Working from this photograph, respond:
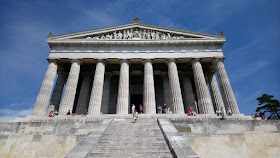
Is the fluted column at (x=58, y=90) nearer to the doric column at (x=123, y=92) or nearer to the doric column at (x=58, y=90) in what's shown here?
the doric column at (x=58, y=90)

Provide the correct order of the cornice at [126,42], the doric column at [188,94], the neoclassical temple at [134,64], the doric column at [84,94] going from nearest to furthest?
the neoclassical temple at [134,64], the cornice at [126,42], the doric column at [84,94], the doric column at [188,94]

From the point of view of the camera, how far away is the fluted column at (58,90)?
22.6m

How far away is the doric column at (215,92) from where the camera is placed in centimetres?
2252

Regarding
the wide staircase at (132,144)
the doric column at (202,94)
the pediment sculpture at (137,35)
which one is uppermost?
the pediment sculpture at (137,35)

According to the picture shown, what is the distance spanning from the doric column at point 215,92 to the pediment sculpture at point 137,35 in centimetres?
808

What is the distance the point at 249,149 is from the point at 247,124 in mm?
2295

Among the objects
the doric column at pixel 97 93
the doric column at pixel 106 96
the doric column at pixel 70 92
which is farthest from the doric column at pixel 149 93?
the doric column at pixel 70 92

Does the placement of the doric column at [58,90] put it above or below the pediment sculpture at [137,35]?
below

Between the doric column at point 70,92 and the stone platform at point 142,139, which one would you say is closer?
the stone platform at point 142,139

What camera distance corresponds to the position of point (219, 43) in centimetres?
2406

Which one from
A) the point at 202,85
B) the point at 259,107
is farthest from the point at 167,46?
the point at 259,107

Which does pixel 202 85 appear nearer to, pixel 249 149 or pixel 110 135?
pixel 249 149

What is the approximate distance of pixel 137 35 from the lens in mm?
24969

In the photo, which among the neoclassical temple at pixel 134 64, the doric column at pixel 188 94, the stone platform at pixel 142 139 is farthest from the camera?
the doric column at pixel 188 94
